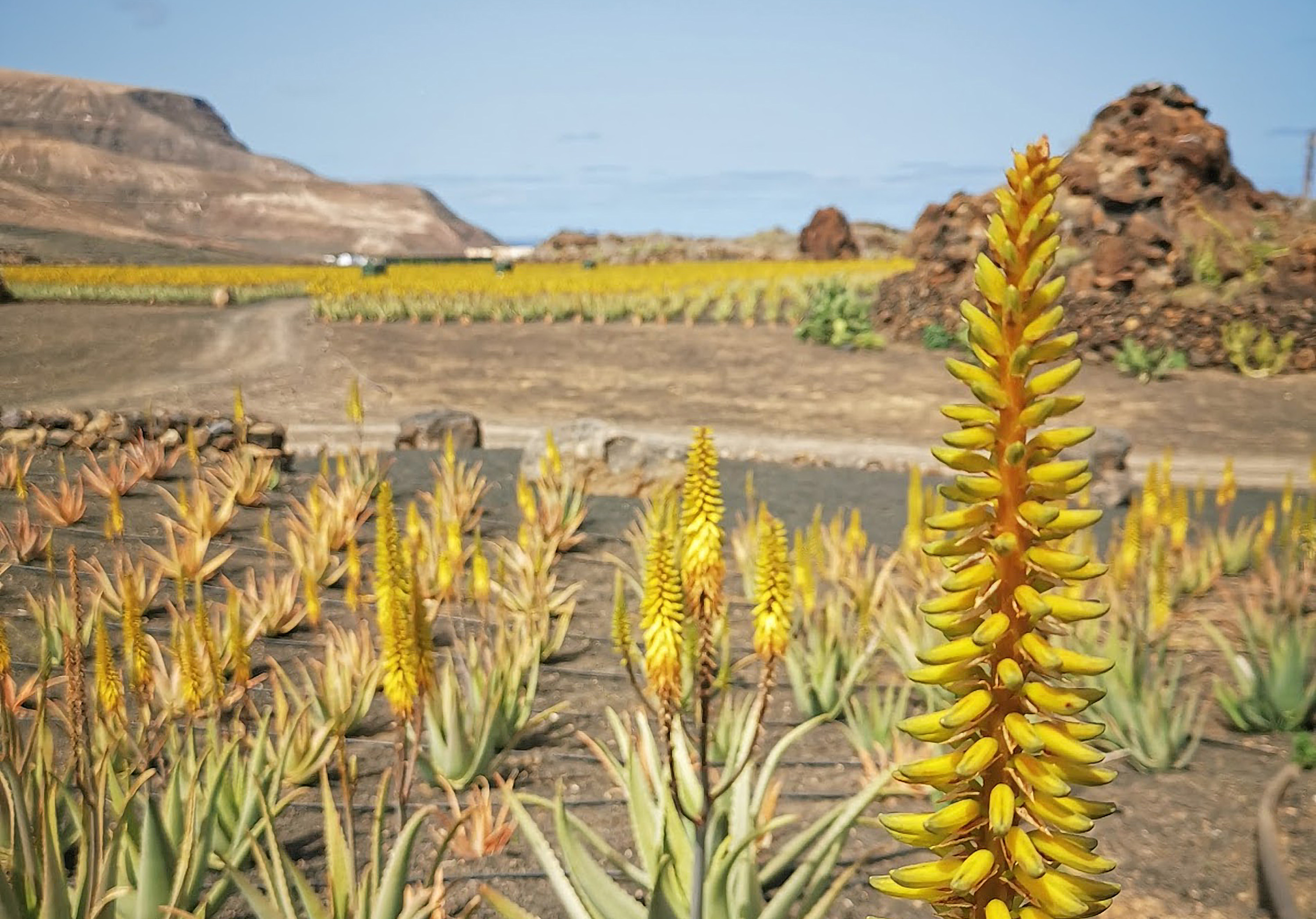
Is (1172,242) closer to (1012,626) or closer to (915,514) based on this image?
(915,514)

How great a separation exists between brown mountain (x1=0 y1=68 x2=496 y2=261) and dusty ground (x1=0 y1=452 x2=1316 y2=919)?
3.06 feet

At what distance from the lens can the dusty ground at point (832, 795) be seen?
3.12 meters

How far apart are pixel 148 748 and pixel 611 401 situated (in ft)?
41.9

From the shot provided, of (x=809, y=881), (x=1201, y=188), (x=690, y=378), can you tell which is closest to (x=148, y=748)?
(x=809, y=881)

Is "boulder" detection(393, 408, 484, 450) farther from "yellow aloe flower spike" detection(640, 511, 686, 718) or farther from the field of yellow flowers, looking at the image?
"yellow aloe flower spike" detection(640, 511, 686, 718)

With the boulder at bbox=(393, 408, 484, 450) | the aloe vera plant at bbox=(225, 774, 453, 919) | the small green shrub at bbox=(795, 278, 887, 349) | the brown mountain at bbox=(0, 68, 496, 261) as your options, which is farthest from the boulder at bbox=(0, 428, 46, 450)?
the small green shrub at bbox=(795, 278, 887, 349)

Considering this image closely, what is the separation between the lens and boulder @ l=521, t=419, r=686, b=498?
28.4 feet

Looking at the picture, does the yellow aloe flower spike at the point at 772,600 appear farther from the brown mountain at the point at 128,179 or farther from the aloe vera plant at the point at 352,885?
the brown mountain at the point at 128,179

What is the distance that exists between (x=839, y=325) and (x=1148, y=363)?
17.9 ft

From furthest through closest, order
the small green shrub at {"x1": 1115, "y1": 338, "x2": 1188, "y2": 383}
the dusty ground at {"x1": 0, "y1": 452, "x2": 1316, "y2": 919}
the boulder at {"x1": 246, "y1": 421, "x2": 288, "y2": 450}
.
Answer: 1. the small green shrub at {"x1": 1115, "y1": 338, "x2": 1188, "y2": 383}
2. the boulder at {"x1": 246, "y1": 421, "x2": 288, "y2": 450}
3. the dusty ground at {"x1": 0, "y1": 452, "x2": 1316, "y2": 919}

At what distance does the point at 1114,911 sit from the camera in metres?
3.02

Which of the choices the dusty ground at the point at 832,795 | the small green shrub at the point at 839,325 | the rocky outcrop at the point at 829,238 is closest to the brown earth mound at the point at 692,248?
the rocky outcrop at the point at 829,238

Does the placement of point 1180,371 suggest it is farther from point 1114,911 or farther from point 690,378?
point 1114,911

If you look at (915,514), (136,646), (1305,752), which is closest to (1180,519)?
(915,514)
